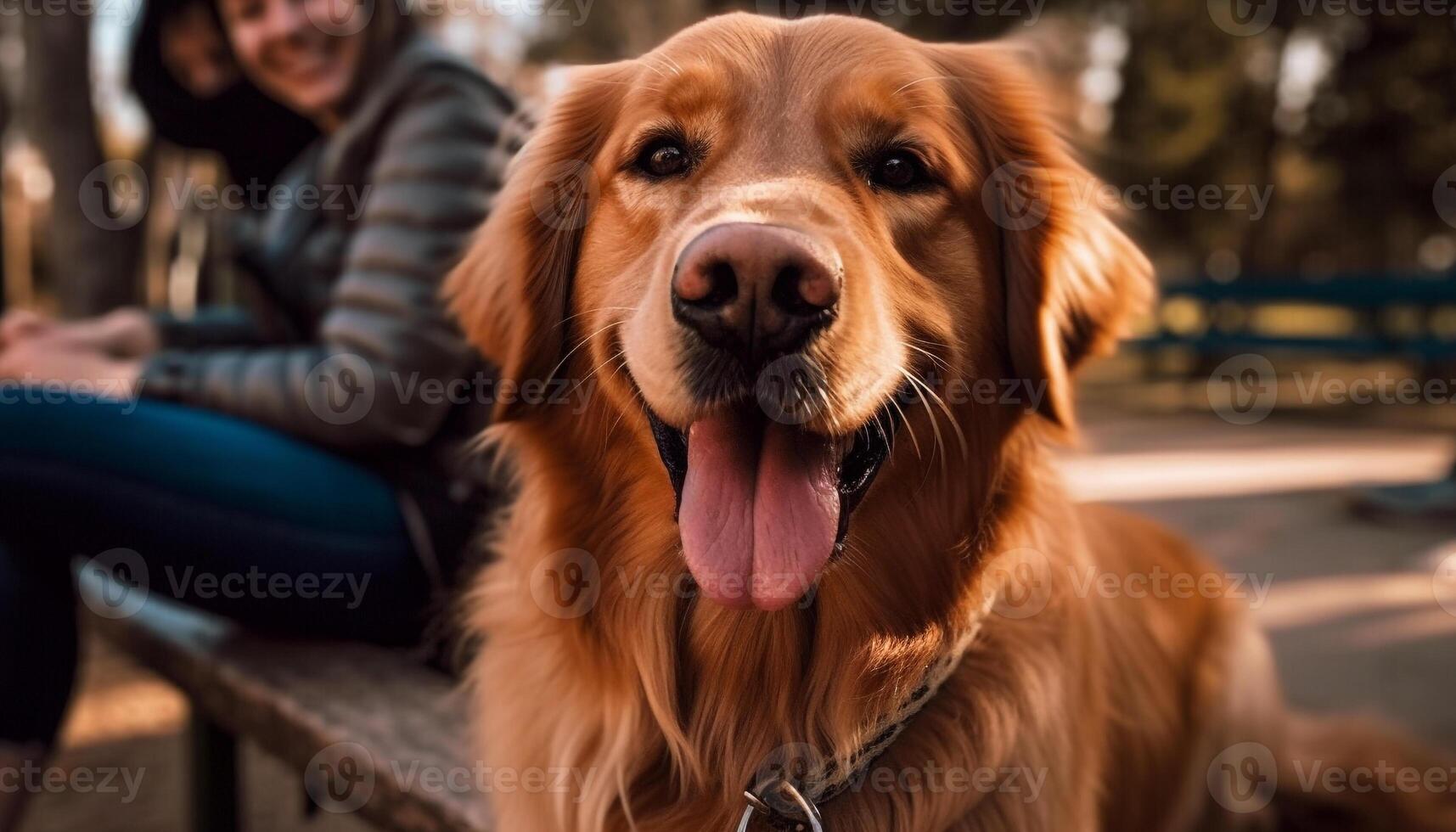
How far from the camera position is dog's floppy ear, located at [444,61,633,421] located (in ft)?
6.93

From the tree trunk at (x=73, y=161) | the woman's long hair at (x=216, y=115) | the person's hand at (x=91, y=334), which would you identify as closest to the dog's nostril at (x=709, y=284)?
the person's hand at (x=91, y=334)

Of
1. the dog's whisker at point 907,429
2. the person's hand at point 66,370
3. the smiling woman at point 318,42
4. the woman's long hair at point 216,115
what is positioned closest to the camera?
the dog's whisker at point 907,429

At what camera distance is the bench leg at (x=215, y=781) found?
124 inches

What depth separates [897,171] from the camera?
1.95 meters

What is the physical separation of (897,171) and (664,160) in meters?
0.44

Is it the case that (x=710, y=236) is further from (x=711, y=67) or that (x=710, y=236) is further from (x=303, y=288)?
(x=303, y=288)

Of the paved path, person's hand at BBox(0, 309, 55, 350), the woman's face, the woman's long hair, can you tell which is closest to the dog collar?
the paved path

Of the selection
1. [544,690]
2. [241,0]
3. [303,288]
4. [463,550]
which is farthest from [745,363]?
[241,0]

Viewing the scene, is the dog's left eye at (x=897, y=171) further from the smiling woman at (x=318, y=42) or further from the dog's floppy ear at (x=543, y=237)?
the smiling woman at (x=318, y=42)

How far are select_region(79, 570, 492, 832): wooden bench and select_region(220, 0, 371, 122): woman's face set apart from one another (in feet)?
5.04

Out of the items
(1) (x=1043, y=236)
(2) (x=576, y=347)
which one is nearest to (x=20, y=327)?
(2) (x=576, y=347)

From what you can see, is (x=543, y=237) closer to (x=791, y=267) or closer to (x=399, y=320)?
(x=399, y=320)

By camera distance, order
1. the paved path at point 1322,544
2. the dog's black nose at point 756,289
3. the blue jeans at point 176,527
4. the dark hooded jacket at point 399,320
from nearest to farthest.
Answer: the dog's black nose at point 756,289
the blue jeans at point 176,527
the dark hooded jacket at point 399,320
the paved path at point 1322,544

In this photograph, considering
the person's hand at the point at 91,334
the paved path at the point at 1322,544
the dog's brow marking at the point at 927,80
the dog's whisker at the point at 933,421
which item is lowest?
the paved path at the point at 1322,544
